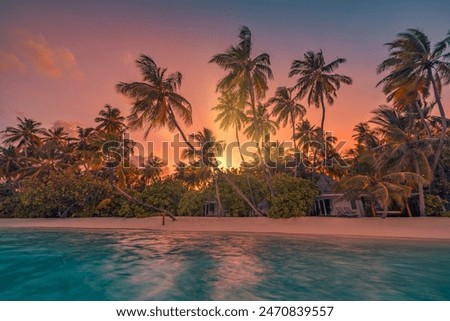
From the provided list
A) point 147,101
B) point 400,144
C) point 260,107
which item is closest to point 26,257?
point 147,101

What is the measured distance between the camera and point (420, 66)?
58.9ft

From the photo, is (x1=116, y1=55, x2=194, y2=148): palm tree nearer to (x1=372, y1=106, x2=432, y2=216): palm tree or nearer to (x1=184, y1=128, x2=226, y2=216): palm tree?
(x1=184, y1=128, x2=226, y2=216): palm tree

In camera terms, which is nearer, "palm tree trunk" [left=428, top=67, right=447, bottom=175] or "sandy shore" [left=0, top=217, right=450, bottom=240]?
"sandy shore" [left=0, top=217, right=450, bottom=240]

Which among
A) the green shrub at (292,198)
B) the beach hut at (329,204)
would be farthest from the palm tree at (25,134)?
the beach hut at (329,204)

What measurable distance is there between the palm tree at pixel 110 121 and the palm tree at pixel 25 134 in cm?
1347

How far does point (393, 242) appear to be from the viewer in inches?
464

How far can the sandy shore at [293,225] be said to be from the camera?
13.9 meters

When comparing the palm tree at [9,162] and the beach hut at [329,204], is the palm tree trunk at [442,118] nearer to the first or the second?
the beach hut at [329,204]

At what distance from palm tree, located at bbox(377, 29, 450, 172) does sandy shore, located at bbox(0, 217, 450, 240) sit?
5794 millimetres

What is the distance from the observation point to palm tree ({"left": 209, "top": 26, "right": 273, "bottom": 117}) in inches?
813

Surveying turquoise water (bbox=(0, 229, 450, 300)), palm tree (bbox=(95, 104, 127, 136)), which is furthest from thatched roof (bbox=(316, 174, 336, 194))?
palm tree (bbox=(95, 104, 127, 136))
